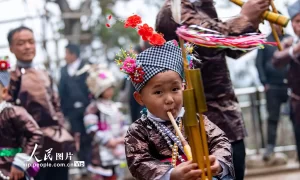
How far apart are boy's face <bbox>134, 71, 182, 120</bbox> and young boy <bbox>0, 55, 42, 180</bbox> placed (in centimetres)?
240

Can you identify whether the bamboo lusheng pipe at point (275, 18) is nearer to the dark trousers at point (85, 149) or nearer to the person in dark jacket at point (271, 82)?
the dark trousers at point (85, 149)

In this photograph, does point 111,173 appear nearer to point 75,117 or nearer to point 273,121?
point 75,117

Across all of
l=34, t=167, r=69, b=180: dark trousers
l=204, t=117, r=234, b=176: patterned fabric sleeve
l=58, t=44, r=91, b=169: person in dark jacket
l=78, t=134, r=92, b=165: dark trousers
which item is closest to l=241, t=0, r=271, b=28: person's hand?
l=204, t=117, r=234, b=176: patterned fabric sleeve

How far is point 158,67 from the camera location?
13.7ft

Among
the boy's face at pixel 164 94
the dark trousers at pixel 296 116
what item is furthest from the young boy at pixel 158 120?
the dark trousers at pixel 296 116

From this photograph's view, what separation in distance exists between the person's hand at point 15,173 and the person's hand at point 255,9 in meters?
2.50

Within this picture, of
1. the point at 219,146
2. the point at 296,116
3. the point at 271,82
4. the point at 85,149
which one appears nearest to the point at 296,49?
the point at 296,116

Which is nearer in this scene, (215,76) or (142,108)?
(215,76)

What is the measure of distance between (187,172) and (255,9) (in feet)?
5.06

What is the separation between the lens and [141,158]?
403 centimetres

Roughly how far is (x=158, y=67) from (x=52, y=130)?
295 centimetres

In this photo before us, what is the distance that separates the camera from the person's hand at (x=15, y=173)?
6242 mm

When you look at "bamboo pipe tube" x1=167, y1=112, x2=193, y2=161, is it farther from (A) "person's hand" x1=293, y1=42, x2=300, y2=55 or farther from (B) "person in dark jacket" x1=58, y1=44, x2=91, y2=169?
(B) "person in dark jacket" x1=58, y1=44, x2=91, y2=169

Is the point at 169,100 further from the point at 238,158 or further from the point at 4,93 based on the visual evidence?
the point at 4,93
